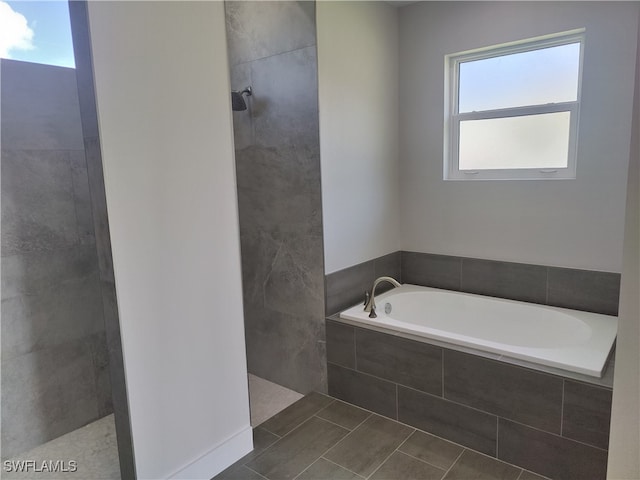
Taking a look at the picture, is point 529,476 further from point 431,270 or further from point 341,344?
point 431,270

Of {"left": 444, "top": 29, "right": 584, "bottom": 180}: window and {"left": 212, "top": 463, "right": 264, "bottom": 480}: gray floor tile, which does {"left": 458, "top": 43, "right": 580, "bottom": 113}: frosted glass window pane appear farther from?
{"left": 212, "top": 463, "right": 264, "bottom": 480}: gray floor tile

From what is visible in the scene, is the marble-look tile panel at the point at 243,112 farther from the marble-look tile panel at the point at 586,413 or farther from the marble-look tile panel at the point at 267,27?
the marble-look tile panel at the point at 586,413

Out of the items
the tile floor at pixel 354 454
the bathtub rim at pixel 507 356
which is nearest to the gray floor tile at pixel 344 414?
the tile floor at pixel 354 454

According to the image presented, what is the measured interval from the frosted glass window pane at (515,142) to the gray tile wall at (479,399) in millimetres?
1429

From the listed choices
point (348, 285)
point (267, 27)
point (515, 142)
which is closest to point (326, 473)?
point (348, 285)

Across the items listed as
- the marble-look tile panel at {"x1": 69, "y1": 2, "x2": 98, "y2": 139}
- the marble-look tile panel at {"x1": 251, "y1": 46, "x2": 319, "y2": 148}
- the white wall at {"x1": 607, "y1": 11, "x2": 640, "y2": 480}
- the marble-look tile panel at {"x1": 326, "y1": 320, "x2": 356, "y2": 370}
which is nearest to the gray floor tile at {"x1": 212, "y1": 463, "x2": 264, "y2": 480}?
the marble-look tile panel at {"x1": 326, "y1": 320, "x2": 356, "y2": 370}

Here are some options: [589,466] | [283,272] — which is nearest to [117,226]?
[283,272]

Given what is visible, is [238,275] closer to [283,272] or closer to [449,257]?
Answer: [283,272]

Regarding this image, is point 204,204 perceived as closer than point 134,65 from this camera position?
No

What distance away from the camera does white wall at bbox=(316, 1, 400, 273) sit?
2729mm

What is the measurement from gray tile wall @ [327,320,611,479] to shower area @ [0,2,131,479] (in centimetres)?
136

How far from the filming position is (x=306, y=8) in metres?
2.59

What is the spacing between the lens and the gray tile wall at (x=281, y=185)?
107 inches

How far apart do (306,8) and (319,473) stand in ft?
8.28
